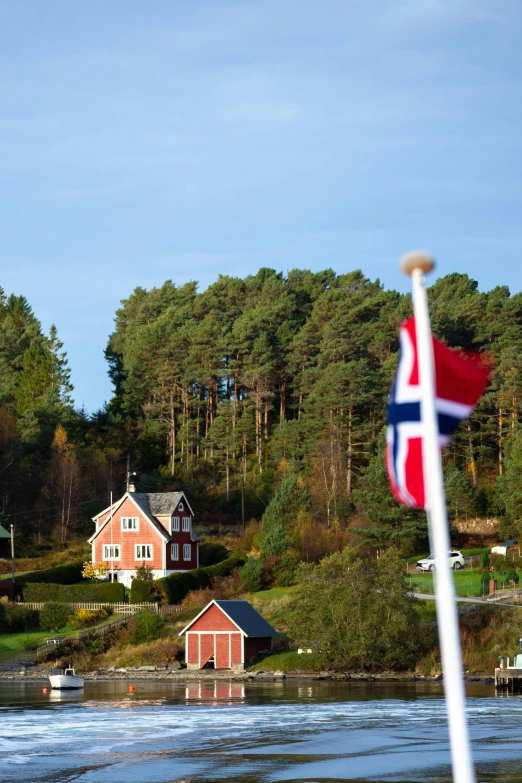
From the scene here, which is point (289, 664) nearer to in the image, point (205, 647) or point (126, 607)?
point (205, 647)

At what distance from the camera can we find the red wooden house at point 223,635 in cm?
6669

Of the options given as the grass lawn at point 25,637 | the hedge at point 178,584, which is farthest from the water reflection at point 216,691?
the hedge at point 178,584

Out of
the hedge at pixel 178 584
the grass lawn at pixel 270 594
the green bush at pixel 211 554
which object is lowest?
the grass lawn at pixel 270 594

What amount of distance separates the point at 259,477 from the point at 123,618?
3558cm

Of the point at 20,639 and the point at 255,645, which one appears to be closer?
the point at 255,645

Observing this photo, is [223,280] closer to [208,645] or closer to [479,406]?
[479,406]

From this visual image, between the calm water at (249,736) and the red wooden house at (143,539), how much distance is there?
2774 centimetres

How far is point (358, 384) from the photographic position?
100062 mm

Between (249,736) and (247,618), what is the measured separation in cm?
2837

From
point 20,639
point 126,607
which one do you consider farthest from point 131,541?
point 20,639

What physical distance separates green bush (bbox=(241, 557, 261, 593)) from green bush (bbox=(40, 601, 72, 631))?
41.6ft

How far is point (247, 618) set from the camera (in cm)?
6731

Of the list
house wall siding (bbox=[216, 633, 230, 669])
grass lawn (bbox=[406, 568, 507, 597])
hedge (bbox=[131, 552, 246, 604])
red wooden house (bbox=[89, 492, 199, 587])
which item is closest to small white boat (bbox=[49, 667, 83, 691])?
house wall siding (bbox=[216, 633, 230, 669])

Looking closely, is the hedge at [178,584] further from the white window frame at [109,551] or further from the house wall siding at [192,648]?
the white window frame at [109,551]
